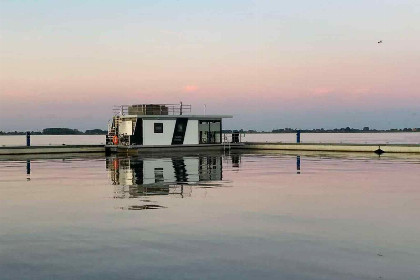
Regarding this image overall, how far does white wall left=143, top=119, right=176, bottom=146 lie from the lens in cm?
5684

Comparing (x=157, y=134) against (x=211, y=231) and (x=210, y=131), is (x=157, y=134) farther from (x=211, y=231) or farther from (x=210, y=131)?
(x=211, y=231)

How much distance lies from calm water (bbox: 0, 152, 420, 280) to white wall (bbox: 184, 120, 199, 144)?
3519cm

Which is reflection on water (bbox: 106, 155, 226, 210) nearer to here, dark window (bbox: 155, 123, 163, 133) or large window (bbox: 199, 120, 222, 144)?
dark window (bbox: 155, 123, 163, 133)

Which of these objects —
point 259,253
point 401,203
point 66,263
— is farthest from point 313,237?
point 401,203

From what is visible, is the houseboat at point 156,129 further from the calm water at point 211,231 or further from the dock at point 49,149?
the calm water at point 211,231

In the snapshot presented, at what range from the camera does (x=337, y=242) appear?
11594 millimetres

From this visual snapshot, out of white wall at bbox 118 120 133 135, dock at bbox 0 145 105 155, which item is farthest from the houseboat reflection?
dock at bbox 0 145 105 155

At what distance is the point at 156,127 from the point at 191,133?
455cm

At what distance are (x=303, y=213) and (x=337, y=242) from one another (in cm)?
412

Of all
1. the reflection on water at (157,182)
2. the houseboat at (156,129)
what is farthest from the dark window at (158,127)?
the reflection on water at (157,182)

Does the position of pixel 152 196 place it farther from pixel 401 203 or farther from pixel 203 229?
pixel 401 203

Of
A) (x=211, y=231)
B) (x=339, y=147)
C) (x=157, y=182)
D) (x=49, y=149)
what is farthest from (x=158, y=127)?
(x=211, y=231)

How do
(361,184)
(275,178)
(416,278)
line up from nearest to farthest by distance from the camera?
(416,278) → (361,184) → (275,178)

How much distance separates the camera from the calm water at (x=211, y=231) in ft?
31.0
